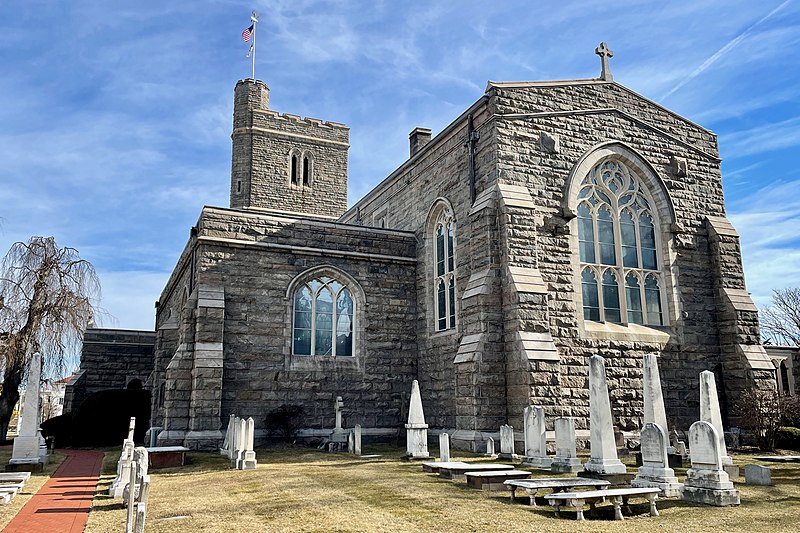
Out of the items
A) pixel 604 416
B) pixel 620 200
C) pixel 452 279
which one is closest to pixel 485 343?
pixel 452 279

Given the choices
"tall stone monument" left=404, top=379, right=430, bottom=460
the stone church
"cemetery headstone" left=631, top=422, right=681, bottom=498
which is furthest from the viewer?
the stone church

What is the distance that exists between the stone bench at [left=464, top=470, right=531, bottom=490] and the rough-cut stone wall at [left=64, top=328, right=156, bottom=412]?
Answer: 76.7 feet

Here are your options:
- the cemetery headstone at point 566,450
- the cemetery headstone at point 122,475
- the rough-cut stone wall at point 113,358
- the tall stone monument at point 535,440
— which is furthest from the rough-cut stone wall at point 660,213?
the rough-cut stone wall at point 113,358

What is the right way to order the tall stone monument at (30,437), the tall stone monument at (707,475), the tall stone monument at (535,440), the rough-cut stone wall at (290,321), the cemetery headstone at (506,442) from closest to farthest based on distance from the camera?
the tall stone monument at (707,475), the tall stone monument at (535,440), the cemetery headstone at (506,442), the tall stone monument at (30,437), the rough-cut stone wall at (290,321)

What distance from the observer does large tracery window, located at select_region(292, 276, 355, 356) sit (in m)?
18.6

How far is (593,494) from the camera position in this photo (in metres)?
7.72

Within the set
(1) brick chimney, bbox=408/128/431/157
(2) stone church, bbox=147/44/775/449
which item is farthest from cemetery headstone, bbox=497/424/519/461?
(1) brick chimney, bbox=408/128/431/157

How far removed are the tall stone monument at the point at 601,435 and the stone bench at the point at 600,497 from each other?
2.04 m

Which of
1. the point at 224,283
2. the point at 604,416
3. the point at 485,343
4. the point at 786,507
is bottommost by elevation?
the point at 786,507

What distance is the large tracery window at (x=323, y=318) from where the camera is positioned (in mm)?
18641

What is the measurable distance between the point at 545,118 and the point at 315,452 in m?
10.4

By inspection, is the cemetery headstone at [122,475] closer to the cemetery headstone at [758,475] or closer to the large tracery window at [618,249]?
the cemetery headstone at [758,475]

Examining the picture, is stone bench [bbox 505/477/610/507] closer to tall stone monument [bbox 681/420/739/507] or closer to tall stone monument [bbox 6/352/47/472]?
tall stone monument [bbox 681/420/739/507]

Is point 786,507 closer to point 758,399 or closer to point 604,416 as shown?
point 604,416
